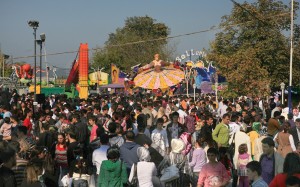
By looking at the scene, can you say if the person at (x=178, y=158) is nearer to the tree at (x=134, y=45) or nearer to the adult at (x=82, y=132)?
the adult at (x=82, y=132)

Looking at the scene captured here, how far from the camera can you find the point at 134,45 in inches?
3307

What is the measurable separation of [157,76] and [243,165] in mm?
19393

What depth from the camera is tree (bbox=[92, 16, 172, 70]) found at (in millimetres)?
80938

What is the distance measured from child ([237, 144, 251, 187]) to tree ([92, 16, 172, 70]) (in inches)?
2204

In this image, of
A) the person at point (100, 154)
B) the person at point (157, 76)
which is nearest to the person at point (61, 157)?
the person at point (100, 154)

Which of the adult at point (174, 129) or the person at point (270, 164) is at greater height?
the adult at point (174, 129)

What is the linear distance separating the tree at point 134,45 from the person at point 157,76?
36305mm

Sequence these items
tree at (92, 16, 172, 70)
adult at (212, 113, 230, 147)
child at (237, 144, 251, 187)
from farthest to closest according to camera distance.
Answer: tree at (92, 16, 172, 70) < adult at (212, 113, 230, 147) < child at (237, 144, 251, 187)

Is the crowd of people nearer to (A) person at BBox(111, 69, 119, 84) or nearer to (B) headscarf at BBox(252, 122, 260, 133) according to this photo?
(B) headscarf at BBox(252, 122, 260, 133)

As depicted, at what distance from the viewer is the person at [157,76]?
103ft

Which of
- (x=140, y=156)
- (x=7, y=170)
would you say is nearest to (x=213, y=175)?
(x=140, y=156)

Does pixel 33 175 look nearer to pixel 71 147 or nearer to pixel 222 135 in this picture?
A: pixel 71 147

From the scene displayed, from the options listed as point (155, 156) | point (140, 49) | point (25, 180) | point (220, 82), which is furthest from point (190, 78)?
point (25, 180)

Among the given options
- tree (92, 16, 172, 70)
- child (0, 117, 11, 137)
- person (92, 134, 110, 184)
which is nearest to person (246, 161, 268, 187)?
person (92, 134, 110, 184)
